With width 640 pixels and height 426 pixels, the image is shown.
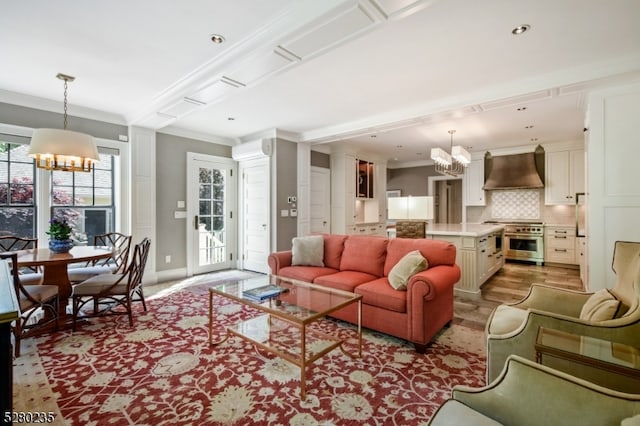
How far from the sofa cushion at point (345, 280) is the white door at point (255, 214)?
2386 millimetres

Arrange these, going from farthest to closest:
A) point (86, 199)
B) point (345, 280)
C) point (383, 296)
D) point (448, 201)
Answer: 1. point (448, 201)
2. point (86, 199)
3. point (345, 280)
4. point (383, 296)

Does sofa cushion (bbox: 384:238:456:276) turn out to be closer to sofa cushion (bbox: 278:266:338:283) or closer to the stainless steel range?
sofa cushion (bbox: 278:266:338:283)

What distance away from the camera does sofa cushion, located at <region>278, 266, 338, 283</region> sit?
3.38 meters

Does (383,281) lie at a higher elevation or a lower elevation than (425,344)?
higher

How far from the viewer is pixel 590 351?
4.52 ft

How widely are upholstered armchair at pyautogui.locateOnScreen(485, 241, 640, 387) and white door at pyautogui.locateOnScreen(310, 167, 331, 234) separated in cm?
444

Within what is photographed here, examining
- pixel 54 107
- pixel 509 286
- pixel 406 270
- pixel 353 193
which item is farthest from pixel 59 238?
pixel 509 286

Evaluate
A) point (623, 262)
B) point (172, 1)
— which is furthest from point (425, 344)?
point (172, 1)

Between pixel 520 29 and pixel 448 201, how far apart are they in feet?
23.4

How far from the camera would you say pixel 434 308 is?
8.70 ft

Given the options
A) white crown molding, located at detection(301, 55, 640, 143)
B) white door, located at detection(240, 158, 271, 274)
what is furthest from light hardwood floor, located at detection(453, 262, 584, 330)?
white door, located at detection(240, 158, 271, 274)

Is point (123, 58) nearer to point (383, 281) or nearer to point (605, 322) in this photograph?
point (383, 281)

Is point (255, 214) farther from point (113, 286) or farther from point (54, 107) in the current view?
point (54, 107)

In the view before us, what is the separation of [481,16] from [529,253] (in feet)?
19.6
